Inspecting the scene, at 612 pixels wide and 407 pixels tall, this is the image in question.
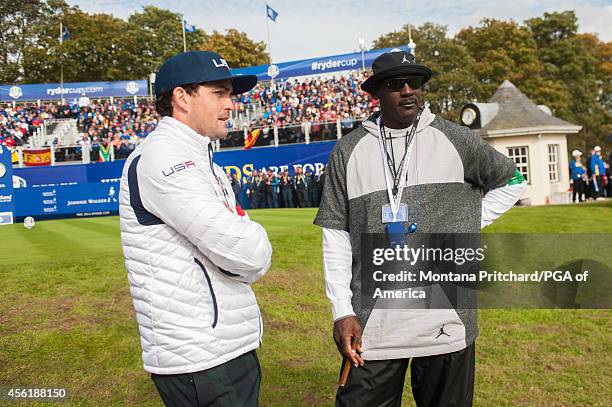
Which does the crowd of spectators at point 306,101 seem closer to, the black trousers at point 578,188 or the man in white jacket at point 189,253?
the black trousers at point 578,188

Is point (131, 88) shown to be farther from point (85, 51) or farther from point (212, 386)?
point (212, 386)

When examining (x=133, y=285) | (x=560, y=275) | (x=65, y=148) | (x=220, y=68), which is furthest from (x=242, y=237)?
(x=65, y=148)

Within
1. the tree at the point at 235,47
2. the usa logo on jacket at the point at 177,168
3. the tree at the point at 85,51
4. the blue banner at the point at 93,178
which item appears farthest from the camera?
the tree at the point at 235,47

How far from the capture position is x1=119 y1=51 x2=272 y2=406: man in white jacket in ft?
7.70

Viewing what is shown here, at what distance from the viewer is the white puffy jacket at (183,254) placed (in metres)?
2.34

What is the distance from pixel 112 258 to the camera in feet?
38.9

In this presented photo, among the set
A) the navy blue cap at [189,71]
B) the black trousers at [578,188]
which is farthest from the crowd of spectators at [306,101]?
the navy blue cap at [189,71]

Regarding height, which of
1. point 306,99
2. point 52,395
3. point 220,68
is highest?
point 306,99

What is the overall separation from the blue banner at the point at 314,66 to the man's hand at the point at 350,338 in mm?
35677

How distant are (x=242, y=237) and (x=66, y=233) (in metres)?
16.2

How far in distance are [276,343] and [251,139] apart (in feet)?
80.1

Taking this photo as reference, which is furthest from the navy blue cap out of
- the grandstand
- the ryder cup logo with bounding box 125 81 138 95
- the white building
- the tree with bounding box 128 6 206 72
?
the tree with bounding box 128 6 206 72

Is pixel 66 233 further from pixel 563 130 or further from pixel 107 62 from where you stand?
pixel 107 62

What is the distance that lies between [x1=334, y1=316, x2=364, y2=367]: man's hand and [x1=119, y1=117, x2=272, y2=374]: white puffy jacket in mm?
573
